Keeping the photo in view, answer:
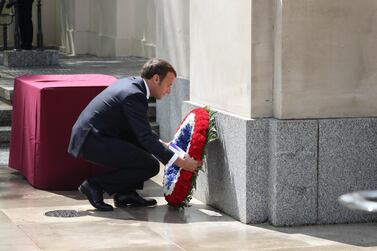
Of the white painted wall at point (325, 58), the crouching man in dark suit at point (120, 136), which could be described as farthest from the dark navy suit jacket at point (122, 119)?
the white painted wall at point (325, 58)

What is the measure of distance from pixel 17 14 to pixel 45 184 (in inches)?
314

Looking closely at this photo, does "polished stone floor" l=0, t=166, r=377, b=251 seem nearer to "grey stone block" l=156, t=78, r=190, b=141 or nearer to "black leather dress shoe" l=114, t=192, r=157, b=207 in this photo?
"black leather dress shoe" l=114, t=192, r=157, b=207

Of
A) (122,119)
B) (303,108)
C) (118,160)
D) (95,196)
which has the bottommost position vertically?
(95,196)

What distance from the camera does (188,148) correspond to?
773 centimetres

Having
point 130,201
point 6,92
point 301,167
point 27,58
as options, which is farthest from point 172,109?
point 27,58

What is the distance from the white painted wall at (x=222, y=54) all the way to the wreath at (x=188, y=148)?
210 millimetres

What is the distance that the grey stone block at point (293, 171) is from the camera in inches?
282

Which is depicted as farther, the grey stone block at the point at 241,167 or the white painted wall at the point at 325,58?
the grey stone block at the point at 241,167

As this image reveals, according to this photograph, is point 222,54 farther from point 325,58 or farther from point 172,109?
point 172,109

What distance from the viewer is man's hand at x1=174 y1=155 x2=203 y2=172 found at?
7.57 m

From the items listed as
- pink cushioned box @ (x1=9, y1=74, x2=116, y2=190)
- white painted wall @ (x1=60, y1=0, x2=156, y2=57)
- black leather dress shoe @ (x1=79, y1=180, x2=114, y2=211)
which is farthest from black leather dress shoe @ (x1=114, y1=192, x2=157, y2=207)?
white painted wall @ (x1=60, y1=0, x2=156, y2=57)

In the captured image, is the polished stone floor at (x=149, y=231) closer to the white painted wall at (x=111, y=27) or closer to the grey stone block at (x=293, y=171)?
the grey stone block at (x=293, y=171)

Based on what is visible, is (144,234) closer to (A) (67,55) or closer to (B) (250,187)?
(B) (250,187)

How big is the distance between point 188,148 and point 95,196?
2.83 ft
